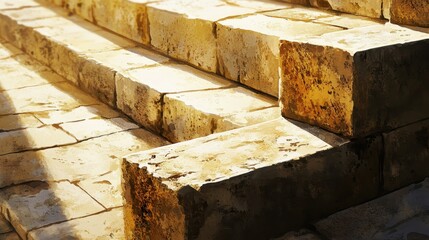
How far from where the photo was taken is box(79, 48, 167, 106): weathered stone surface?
589cm

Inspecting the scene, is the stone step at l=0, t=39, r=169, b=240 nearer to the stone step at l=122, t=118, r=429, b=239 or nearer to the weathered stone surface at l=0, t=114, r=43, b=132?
the weathered stone surface at l=0, t=114, r=43, b=132

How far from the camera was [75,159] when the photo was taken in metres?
4.91

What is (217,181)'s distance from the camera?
3168 millimetres

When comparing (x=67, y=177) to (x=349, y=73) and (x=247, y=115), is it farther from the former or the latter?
(x=349, y=73)

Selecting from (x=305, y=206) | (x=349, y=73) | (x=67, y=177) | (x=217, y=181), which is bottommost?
(x=67, y=177)

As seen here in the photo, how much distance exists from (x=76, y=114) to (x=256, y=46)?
1655 mm

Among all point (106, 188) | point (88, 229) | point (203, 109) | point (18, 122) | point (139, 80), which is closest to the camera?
point (88, 229)

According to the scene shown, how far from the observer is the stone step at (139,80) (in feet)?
15.4

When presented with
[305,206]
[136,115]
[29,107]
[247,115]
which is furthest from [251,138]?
[29,107]

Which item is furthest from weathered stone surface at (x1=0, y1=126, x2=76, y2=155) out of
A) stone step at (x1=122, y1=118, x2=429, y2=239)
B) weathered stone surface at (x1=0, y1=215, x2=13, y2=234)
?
stone step at (x1=122, y1=118, x2=429, y2=239)

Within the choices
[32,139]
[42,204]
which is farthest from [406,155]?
[32,139]

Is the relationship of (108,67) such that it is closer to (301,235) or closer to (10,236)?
(10,236)

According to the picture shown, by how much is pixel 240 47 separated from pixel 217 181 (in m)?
2.11

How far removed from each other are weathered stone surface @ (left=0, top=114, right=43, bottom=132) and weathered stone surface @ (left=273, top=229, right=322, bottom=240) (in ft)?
8.81
